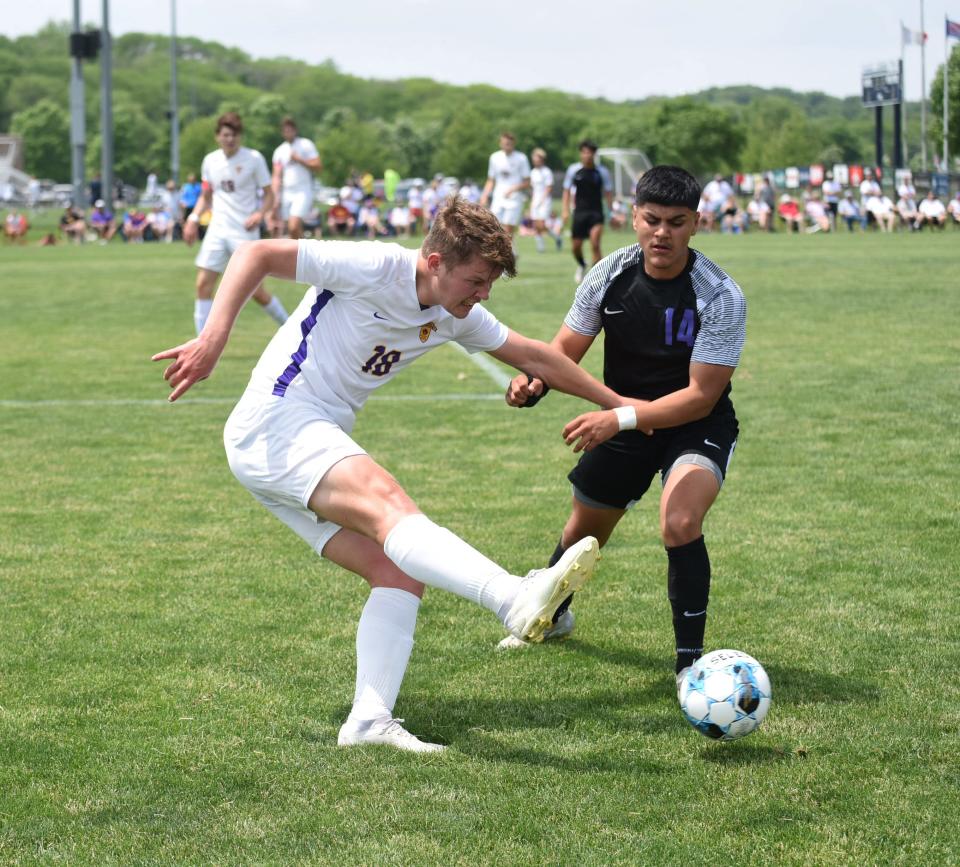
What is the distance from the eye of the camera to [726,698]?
3961mm

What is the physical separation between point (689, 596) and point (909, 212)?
137ft

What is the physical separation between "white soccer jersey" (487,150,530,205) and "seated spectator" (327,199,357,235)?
1873 cm

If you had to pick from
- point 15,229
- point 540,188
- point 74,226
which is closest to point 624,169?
point 74,226

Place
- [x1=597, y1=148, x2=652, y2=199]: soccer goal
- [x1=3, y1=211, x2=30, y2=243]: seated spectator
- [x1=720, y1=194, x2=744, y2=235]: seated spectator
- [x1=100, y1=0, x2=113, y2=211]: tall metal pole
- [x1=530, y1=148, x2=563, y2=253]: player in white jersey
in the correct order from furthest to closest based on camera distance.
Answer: [x1=597, y1=148, x2=652, y2=199]: soccer goal < [x1=720, y1=194, x2=744, y2=235]: seated spectator < [x1=100, y1=0, x2=113, y2=211]: tall metal pole < [x1=3, y1=211, x2=30, y2=243]: seated spectator < [x1=530, y1=148, x2=563, y2=253]: player in white jersey

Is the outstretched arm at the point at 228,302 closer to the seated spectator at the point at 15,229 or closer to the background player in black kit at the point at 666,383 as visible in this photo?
the background player in black kit at the point at 666,383

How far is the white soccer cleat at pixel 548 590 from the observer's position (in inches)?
146

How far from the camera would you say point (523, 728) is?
4242 mm

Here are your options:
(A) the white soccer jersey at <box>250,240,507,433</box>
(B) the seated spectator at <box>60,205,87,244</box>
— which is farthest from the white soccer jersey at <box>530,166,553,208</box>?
(A) the white soccer jersey at <box>250,240,507,433</box>

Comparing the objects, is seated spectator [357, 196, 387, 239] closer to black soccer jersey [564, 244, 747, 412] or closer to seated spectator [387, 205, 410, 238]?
seated spectator [387, 205, 410, 238]

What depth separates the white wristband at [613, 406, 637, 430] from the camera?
179 inches

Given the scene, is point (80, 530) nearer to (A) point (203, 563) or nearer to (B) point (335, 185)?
(A) point (203, 563)

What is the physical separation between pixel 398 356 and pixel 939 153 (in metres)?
86.9

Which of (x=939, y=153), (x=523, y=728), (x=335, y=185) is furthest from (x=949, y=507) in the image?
(x=335, y=185)

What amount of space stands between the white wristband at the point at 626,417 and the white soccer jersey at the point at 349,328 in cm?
59
